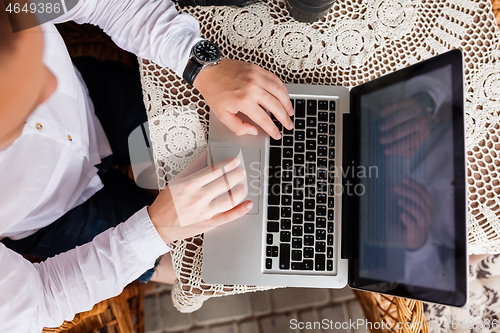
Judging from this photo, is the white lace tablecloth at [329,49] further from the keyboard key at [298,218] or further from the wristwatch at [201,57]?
the keyboard key at [298,218]

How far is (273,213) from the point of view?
2.45ft

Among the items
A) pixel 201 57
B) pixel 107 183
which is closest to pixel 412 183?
pixel 201 57

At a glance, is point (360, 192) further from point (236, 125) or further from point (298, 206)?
point (236, 125)

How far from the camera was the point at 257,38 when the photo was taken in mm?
786

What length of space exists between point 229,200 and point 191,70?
271 millimetres

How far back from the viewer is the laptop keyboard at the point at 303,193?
74cm

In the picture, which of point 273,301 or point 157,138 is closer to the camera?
point 157,138

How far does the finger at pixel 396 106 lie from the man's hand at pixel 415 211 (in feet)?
0.42

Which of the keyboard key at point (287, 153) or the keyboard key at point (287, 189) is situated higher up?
the keyboard key at point (287, 153)

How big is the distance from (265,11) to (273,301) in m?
1.01

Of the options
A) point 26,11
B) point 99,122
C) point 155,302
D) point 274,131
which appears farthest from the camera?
point 155,302

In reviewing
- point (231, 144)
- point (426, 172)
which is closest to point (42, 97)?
point (231, 144)

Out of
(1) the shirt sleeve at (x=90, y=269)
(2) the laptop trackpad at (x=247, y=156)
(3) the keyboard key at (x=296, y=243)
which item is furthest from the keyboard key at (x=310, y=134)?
(1) the shirt sleeve at (x=90, y=269)

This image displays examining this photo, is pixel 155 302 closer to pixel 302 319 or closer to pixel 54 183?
pixel 302 319
